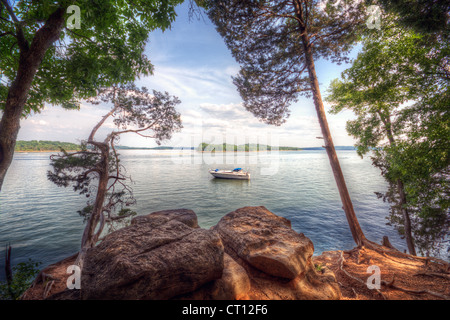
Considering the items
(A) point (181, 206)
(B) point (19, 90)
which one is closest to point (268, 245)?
(B) point (19, 90)

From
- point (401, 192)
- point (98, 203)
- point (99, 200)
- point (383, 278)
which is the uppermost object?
point (401, 192)

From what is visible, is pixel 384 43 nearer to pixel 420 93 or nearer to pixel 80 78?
pixel 420 93

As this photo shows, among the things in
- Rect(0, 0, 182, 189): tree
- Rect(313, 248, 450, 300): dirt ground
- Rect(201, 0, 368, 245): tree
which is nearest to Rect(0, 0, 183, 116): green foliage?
Rect(0, 0, 182, 189): tree

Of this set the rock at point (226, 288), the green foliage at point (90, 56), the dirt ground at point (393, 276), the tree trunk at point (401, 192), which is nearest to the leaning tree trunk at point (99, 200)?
the green foliage at point (90, 56)

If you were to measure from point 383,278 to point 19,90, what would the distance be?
8.75 m

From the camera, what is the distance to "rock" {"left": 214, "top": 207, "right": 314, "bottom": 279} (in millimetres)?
3035

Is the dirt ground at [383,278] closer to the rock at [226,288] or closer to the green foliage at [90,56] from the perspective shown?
the rock at [226,288]

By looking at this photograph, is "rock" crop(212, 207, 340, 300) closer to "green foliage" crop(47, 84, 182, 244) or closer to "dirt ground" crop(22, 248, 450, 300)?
"dirt ground" crop(22, 248, 450, 300)

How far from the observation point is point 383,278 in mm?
4281

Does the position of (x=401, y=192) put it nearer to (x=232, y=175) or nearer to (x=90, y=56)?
(x=90, y=56)

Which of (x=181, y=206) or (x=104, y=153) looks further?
(x=181, y=206)

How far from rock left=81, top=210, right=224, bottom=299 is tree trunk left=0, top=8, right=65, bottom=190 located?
1.81m
